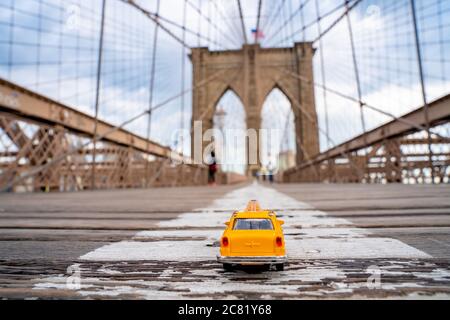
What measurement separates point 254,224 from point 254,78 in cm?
3529

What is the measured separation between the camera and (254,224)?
1.18 m

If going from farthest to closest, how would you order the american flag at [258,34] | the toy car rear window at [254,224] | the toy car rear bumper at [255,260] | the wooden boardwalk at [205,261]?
1. the american flag at [258,34]
2. the toy car rear window at [254,224]
3. the toy car rear bumper at [255,260]
4. the wooden boardwalk at [205,261]

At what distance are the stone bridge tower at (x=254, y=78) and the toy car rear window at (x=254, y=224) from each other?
32173mm

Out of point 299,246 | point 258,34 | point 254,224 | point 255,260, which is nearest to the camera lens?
point 255,260

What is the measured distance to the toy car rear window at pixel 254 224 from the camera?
1.16 meters

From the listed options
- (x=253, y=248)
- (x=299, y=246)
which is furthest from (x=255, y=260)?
(x=299, y=246)

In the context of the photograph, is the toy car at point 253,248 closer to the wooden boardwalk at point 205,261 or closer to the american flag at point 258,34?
the wooden boardwalk at point 205,261

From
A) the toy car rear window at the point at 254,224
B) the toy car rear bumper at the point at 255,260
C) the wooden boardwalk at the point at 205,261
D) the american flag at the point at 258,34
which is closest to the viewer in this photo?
the wooden boardwalk at the point at 205,261

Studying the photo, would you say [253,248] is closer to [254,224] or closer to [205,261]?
[254,224]

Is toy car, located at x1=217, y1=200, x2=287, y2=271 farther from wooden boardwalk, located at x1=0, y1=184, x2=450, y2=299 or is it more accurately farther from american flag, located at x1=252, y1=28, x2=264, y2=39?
american flag, located at x1=252, y1=28, x2=264, y2=39

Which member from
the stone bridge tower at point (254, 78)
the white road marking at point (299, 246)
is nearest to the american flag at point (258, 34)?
the stone bridge tower at point (254, 78)

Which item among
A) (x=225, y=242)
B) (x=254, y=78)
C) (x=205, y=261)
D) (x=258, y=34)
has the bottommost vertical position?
(x=205, y=261)
